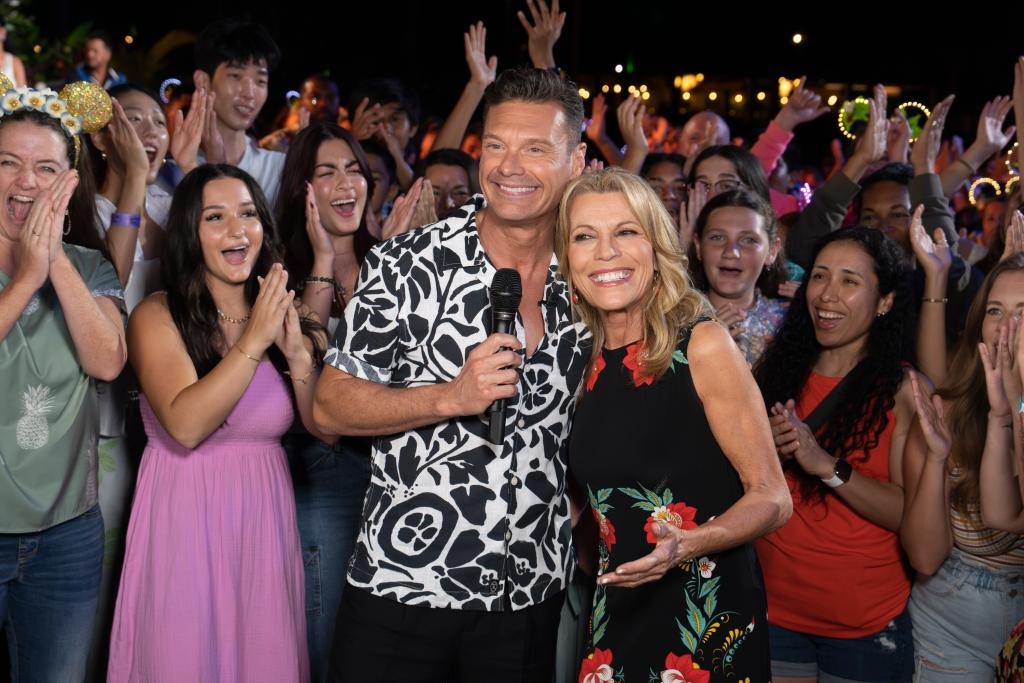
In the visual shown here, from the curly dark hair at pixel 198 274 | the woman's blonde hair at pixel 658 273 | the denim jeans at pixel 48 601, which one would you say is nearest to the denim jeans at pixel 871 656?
the woman's blonde hair at pixel 658 273

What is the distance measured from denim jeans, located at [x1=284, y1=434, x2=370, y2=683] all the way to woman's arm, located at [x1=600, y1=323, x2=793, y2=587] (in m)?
1.60

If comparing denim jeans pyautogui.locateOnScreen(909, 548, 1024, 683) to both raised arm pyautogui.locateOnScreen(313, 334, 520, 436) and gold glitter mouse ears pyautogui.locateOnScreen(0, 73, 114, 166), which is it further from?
gold glitter mouse ears pyautogui.locateOnScreen(0, 73, 114, 166)

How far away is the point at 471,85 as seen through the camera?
508cm

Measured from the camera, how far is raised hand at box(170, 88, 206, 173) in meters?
4.31

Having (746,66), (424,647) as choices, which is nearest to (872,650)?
(424,647)

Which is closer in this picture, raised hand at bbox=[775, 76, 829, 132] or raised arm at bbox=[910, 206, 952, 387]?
raised arm at bbox=[910, 206, 952, 387]

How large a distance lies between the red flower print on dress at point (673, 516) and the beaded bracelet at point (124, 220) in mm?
2219

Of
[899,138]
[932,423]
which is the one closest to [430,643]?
[932,423]

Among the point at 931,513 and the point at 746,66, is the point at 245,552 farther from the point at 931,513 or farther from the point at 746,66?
the point at 746,66

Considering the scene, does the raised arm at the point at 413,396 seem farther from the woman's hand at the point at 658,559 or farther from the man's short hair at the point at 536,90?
the man's short hair at the point at 536,90

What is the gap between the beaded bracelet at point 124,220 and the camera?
3.71 meters

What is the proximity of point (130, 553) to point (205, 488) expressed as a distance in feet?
0.90

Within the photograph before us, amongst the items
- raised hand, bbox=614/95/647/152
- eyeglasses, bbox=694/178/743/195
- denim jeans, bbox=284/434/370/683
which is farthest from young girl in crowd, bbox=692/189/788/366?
denim jeans, bbox=284/434/370/683

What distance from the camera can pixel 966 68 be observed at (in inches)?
547
